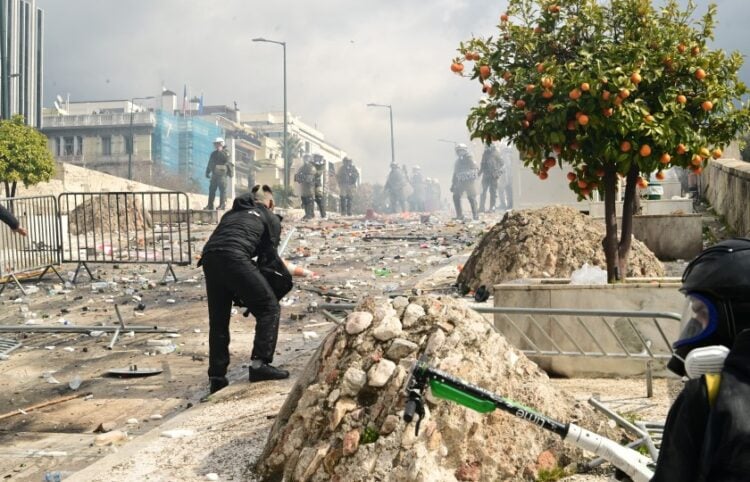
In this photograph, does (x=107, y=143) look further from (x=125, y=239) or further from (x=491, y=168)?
(x=125, y=239)

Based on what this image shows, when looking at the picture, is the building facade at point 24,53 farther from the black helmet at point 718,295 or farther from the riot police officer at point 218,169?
the black helmet at point 718,295

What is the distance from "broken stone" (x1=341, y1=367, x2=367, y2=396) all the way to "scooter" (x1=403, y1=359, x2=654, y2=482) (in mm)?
1976

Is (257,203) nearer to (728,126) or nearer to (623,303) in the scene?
(623,303)

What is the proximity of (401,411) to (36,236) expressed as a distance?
444 inches

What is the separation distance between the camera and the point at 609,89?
6945 mm

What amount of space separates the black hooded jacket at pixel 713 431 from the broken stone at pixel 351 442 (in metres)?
2.44

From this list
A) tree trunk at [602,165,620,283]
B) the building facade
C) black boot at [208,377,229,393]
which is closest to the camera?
black boot at [208,377,229,393]

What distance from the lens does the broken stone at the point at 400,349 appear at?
4219 millimetres

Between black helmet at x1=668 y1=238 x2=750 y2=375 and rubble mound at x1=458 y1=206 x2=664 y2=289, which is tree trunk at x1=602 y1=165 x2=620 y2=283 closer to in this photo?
rubble mound at x1=458 y1=206 x2=664 y2=289

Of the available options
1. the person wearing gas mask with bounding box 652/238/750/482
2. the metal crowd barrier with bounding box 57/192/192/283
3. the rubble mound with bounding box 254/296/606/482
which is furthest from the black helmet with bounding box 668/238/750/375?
the metal crowd barrier with bounding box 57/192/192/283

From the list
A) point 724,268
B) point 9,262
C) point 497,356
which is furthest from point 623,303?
point 9,262

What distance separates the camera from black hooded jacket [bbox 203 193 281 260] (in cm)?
680

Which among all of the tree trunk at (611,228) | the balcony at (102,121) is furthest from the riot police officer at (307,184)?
the balcony at (102,121)

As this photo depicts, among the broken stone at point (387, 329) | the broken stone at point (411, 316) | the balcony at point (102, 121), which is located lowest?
the broken stone at point (387, 329)
